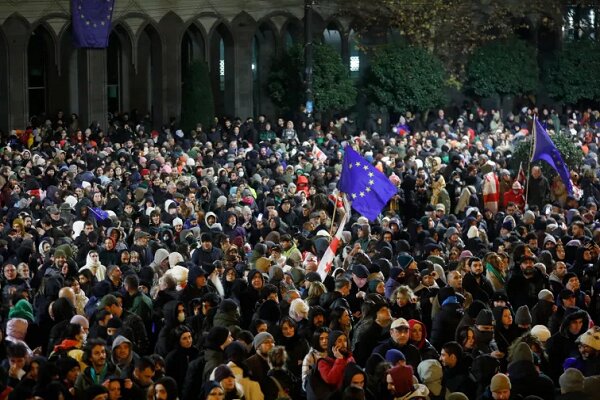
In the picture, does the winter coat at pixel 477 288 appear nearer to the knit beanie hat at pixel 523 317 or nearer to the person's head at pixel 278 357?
the knit beanie hat at pixel 523 317

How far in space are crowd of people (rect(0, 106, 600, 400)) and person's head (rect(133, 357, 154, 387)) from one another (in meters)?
0.01

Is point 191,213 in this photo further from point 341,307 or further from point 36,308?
point 341,307

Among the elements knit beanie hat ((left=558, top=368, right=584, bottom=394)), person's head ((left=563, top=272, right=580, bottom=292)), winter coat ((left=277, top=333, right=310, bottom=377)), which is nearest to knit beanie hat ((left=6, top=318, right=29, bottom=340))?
winter coat ((left=277, top=333, right=310, bottom=377))

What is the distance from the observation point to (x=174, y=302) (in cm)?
1456

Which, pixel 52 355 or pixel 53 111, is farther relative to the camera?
pixel 53 111

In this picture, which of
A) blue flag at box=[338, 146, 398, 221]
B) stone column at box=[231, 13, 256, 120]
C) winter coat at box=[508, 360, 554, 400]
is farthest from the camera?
stone column at box=[231, 13, 256, 120]

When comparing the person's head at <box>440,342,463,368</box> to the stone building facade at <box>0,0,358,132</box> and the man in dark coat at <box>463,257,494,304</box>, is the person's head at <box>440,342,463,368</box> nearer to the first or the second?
the man in dark coat at <box>463,257,494,304</box>

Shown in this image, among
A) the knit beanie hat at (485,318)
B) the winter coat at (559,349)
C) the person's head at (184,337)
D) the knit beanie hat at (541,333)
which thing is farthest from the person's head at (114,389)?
the knit beanie hat at (541,333)

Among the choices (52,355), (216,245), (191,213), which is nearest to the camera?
(52,355)

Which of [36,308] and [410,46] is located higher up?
[410,46]

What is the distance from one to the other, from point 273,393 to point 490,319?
249 centimetres

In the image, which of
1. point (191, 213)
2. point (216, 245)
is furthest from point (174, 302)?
point (191, 213)

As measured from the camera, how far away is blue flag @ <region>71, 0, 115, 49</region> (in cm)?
3766

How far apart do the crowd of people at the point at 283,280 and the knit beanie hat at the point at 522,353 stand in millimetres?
25
